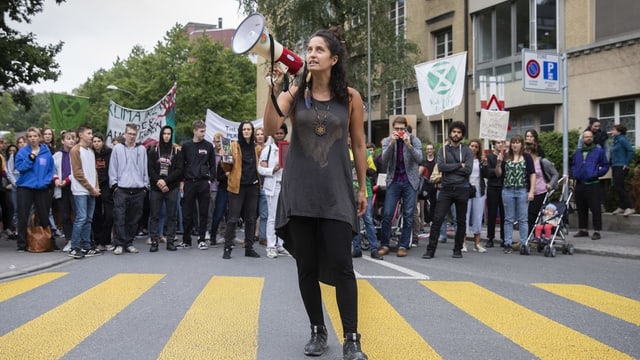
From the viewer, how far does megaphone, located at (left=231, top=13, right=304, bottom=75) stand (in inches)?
149

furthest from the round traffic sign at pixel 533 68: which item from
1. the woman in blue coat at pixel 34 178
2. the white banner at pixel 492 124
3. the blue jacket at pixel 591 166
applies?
the woman in blue coat at pixel 34 178

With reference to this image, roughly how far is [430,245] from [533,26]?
1433 centimetres

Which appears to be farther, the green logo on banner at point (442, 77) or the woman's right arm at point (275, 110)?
the green logo on banner at point (442, 77)

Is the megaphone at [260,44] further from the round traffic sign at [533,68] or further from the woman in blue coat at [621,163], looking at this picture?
the woman in blue coat at [621,163]

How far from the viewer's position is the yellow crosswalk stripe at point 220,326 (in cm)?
395

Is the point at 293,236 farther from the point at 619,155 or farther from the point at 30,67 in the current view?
the point at 30,67

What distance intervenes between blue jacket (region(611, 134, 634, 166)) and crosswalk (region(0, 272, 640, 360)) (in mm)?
6585

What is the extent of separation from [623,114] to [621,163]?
569cm

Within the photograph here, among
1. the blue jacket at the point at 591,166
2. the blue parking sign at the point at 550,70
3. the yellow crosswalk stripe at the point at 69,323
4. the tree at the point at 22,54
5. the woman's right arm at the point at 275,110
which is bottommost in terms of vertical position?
the yellow crosswalk stripe at the point at 69,323

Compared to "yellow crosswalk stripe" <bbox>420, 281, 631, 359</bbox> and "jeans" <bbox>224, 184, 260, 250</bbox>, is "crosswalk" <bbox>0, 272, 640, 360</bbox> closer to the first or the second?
"yellow crosswalk stripe" <bbox>420, 281, 631, 359</bbox>

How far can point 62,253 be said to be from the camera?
9.48 meters

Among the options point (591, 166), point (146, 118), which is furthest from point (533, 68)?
point (146, 118)

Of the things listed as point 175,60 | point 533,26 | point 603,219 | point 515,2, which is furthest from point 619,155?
point 175,60

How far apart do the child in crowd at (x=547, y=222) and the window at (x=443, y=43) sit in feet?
54.3
